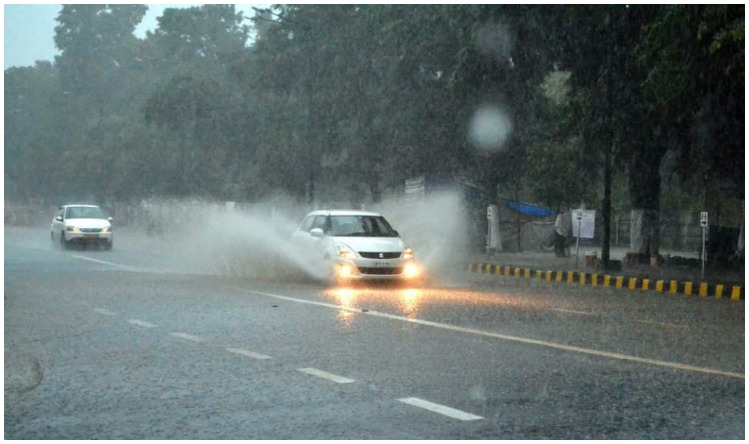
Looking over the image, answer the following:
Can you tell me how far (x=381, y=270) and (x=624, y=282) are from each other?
526cm

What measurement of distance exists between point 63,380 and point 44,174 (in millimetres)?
86429

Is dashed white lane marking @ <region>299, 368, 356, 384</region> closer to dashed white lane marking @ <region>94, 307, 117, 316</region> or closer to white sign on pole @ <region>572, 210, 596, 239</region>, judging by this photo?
dashed white lane marking @ <region>94, 307, 117, 316</region>

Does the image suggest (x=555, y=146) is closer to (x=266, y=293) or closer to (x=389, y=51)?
(x=389, y=51)

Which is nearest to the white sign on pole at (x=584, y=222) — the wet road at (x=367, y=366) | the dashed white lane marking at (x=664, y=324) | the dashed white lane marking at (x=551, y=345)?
the wet road at (x=367, y=366)

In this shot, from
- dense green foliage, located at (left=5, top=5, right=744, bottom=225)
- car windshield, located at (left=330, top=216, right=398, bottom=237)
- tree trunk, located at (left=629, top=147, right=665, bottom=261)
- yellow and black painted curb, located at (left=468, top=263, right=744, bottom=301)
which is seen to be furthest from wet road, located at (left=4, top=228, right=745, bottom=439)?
tree trunk, located at (left=629, top=147, right=665, bottom=261)

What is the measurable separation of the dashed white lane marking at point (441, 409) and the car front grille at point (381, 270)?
37.4 ft

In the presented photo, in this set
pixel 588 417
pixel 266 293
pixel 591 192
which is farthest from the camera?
pixel 591 192

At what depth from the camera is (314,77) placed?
4109 cm

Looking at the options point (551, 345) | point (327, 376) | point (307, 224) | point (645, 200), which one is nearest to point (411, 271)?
point (307, 224)

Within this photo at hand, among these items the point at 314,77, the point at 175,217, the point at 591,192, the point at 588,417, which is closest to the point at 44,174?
the point at 175,217

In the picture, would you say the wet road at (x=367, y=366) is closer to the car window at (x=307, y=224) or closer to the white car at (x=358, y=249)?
the white car at (x=358, y=249)

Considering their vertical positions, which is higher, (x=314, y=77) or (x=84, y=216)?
(x=314, y=77)

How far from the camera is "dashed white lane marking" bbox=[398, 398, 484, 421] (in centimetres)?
706

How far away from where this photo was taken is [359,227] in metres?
20.7
